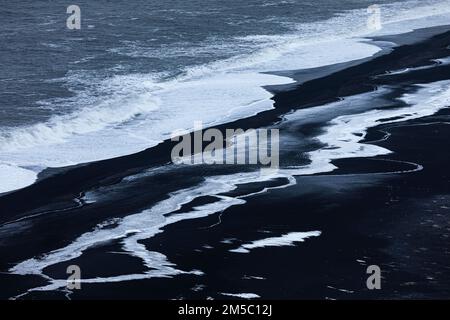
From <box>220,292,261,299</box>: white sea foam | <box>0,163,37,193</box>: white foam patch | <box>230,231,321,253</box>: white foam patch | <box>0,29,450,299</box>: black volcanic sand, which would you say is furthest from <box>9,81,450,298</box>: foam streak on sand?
<box>0,163,37,193</box>: white foam patch

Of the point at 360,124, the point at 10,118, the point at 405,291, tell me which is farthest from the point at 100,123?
the point at 405,291

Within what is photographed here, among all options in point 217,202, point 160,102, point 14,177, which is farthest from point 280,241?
point 160,102
